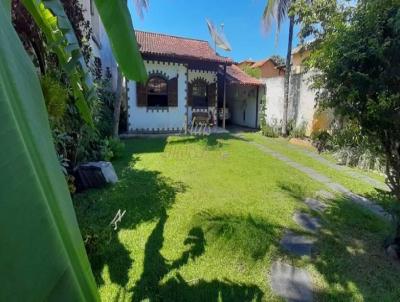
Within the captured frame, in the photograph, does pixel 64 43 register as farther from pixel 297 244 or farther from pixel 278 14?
pixel 278 14

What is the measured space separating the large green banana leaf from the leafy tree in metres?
3.65

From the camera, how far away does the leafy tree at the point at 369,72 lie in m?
3.37

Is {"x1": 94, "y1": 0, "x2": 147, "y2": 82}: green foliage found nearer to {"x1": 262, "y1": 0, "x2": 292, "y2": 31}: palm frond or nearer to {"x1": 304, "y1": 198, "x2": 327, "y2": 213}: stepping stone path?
{"x1": 304, "y1": 198, "x2": 327, "y2": 213}: stepping stone path

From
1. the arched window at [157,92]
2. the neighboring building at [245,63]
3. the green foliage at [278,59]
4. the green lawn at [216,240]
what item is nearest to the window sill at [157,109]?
the arched window at [157,92]

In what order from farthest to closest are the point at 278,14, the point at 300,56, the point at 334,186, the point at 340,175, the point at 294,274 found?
1. the point at 300,56
2. the point at 278,14
3. the point at 340,175
4. the point at 334,186
5. the point at 294,274

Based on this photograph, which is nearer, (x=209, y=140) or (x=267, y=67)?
(x=209, y=140)

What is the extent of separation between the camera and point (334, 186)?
7184 mm

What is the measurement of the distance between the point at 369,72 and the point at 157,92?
13.3 meters

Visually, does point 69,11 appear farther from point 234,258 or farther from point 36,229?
point 36,229

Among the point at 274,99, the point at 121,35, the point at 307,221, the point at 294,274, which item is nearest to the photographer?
the point at 121,35

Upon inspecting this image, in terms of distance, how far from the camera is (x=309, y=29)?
10523 millimetres

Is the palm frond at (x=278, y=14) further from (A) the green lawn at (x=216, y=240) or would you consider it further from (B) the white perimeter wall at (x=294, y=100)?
(A) the green lawn at (x=216, y=240)

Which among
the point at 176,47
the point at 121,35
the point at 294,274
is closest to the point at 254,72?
the point at 176,47

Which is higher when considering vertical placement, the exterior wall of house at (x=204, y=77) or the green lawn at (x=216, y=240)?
the exterior wall of house at (x=204, y=77)
